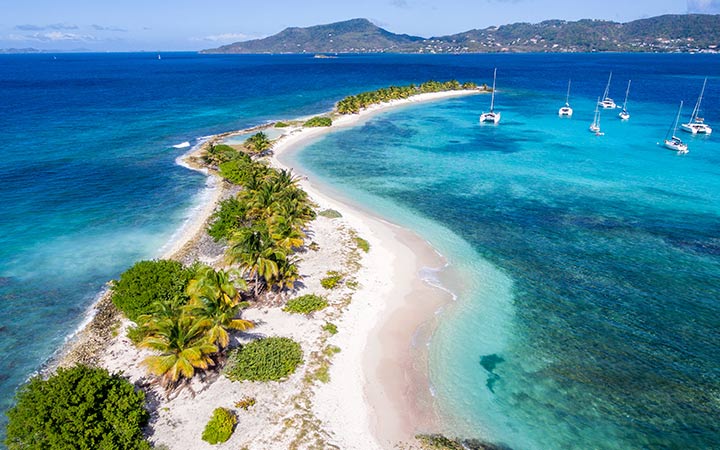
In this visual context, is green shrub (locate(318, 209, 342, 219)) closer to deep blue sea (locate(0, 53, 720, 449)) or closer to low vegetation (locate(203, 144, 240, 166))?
deep blue sea (locate(0, 53, 720, 449))

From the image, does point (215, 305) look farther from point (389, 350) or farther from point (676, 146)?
point (676, 146)

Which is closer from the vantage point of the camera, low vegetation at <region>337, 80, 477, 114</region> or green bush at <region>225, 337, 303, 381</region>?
green bush at <region>225, 337, 303, 381</region>

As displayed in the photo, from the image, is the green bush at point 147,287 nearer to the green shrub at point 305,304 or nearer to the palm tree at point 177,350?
the palm tree at point 177,350

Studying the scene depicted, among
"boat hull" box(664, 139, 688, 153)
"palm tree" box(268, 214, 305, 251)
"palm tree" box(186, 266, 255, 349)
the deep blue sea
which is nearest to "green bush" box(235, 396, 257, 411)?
"palm tree" box(186, 266, 255, 349)

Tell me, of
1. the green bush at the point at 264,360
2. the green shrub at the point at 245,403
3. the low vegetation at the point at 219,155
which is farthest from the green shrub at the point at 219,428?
the low vegetation at the point at 219,155

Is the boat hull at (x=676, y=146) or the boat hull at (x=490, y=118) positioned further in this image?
the boat hull at (x=490, y=118)

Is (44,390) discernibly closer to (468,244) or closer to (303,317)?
(303,317)

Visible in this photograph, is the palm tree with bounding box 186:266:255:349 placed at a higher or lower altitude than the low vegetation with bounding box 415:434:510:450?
higher
